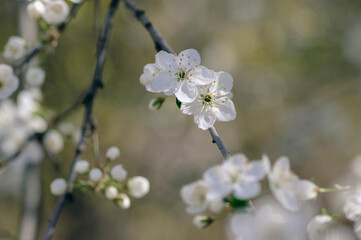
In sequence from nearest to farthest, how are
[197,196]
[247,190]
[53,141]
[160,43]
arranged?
[247,190]
[197,196]
[160,43]
[53,141]

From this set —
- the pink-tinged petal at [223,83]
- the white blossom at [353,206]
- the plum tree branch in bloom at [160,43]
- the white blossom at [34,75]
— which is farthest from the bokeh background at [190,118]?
the white blossom at [353,206]

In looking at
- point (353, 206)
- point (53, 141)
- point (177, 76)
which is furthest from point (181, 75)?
point (53, 141)

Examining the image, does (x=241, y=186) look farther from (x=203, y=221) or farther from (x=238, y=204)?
(x=203, y=221)

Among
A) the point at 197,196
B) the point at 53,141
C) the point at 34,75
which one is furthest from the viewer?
the point at 53,141

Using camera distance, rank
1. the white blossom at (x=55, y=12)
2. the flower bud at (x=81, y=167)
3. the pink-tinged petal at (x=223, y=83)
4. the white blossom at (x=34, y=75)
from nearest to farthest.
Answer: the pink-tinged petal at (x=223, y=83), the flower bud at (x=81, y=167), the white blossom at (x=55, y=12), the white blossom at (x=34, y=75)

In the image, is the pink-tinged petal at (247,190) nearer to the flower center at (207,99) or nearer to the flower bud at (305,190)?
the flower bud at (305,190)

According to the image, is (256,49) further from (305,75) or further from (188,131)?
(188,131)

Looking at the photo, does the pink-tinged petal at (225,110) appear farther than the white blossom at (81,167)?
No

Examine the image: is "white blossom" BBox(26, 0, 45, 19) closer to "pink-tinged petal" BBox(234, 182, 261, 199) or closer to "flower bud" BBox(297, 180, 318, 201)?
"pink-tinged petal" BBox(234, 182, 261, 199)

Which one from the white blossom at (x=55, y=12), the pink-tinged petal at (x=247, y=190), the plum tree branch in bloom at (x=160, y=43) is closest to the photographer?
the pink-tinged petal at (x=247, y=190)
